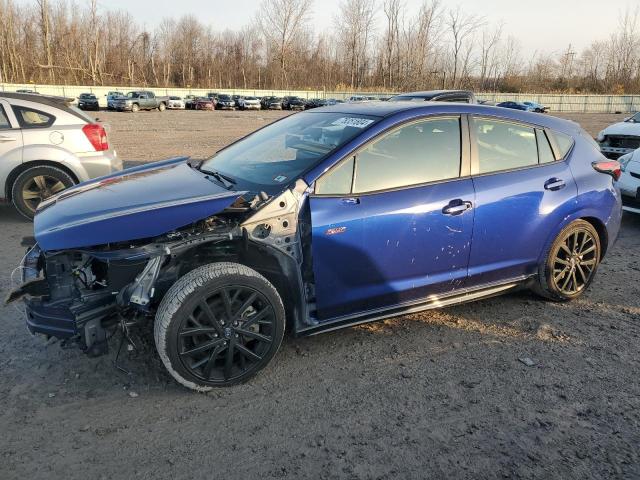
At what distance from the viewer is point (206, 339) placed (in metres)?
3.02

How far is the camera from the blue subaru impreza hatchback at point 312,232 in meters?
2.92

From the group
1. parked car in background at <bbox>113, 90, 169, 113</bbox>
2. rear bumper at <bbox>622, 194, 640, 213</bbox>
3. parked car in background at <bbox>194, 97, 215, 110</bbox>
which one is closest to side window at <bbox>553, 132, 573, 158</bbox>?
rear bumper at <bbox>622, 194, 640, 213</bbox>

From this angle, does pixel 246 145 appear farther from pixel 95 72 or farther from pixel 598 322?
pixel 95 72

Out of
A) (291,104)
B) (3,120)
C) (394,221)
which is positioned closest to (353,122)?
(394,221)

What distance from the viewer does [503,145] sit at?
396 cm

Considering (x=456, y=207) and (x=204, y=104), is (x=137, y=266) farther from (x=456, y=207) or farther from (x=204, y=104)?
(x=204, y=104)

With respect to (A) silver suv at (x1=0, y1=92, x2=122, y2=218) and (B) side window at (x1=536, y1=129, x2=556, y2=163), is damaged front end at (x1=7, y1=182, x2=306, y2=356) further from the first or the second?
(A) silver suv at (x1=0, y1=92, x2=122, y2=218)

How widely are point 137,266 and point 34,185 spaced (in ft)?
15.7

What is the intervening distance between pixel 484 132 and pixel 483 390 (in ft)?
6.25

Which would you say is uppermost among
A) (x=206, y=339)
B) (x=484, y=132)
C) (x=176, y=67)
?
(x=176, y=67)

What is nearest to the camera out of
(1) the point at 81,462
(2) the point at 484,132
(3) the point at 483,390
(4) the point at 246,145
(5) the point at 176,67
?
(1) the point at 81,462

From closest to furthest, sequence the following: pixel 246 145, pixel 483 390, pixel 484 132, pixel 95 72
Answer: pixel 483 390, pixel 484 132, pixel 246 145, pixel 95 72

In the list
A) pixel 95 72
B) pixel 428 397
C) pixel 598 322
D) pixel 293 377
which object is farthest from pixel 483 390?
pixel 95 72

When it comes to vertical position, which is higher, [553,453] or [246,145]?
[246,145]
